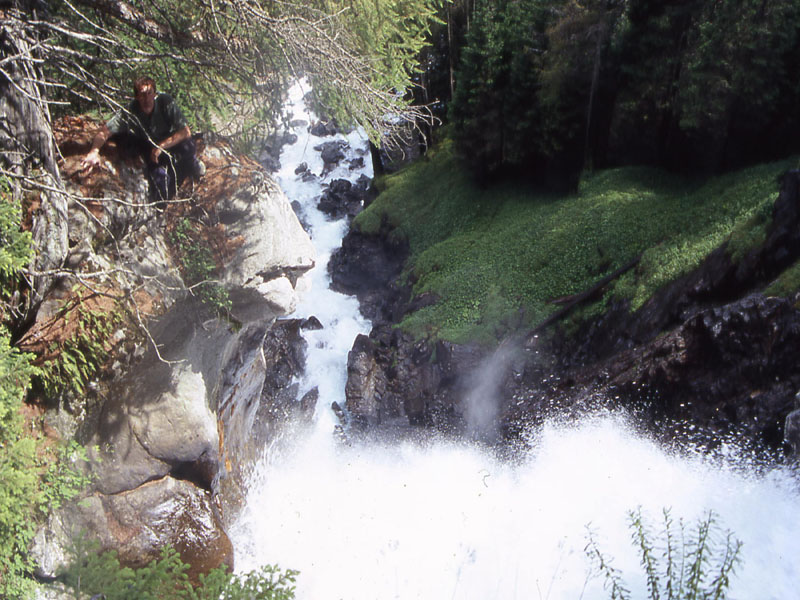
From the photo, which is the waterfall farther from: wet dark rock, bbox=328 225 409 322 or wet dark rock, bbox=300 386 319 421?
wet dark rock, bbox=328 225 409 322

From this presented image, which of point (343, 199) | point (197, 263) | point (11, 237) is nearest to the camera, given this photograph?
point (11, 237)

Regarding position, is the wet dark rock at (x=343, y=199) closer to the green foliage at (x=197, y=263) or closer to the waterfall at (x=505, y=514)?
the waterfall at (x=505, y=514)

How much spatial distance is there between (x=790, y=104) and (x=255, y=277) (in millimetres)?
16578

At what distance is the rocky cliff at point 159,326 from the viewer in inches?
255

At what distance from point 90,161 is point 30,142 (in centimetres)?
110

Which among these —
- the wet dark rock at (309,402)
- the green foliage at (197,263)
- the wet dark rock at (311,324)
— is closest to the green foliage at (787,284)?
the green foliage at (197,263)

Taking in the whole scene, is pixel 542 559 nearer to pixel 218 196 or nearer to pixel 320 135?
pixel 218 196

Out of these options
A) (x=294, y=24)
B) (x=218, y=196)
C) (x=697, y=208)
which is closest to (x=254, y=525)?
(x=218, y=196)

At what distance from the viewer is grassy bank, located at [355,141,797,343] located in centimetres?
1362

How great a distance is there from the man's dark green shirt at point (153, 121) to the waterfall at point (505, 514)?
1587 millimetres

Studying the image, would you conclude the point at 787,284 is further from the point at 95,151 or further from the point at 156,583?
the point at 95,151

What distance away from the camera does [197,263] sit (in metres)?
7.64

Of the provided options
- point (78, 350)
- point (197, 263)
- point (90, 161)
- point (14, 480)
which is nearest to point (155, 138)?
point (90, 161)

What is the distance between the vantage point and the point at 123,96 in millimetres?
7152
